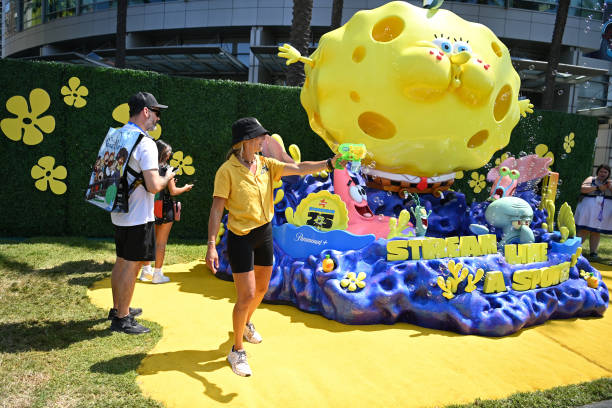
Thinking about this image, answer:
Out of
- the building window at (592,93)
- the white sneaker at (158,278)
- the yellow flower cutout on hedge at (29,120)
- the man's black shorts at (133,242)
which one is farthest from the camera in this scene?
the building window at (592,93)

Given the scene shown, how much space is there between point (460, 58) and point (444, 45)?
0.27 meters

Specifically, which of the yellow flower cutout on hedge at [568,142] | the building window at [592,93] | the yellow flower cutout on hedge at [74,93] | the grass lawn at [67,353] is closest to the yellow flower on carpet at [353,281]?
the grass lawn at [67,353]

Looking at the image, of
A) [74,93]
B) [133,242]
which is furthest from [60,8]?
[133,242]

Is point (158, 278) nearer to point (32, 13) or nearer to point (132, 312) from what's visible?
point (132, 312)

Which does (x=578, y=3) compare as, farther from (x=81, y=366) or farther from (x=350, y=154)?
(x=81, y=366)

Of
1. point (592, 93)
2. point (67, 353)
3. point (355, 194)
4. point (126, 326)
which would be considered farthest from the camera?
point (592, 93)

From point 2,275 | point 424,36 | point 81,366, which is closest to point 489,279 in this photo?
point 424,36

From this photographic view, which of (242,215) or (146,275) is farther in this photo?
(146,275)

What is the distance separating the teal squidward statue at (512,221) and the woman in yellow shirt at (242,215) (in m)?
2.88

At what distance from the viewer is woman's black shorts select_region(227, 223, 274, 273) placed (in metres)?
2.96

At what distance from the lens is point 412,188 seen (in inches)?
217

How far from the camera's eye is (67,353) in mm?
3211

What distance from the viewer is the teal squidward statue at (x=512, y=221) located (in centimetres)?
502

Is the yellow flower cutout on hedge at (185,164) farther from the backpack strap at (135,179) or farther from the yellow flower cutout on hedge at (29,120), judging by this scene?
the backpack strap at (135,179)
